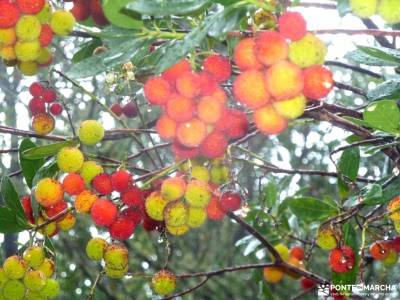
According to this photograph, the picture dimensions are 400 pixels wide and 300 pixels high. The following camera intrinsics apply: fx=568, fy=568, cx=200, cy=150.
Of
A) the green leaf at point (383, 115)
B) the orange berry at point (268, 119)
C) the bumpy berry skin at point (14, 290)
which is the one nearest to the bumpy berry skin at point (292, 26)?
the orange berry at point (268, 119)

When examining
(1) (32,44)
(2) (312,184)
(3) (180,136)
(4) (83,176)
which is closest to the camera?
(3) (180,136)

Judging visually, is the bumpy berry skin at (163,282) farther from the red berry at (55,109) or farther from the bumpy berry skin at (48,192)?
the red berry at (55,109)

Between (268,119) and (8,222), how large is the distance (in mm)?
917

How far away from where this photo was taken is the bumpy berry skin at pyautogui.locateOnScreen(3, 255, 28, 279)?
1356 millimetres

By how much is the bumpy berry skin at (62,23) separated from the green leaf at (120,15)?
20cm

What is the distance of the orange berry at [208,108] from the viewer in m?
0.96

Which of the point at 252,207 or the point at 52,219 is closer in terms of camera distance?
the point at 52,219

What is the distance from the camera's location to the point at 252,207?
2504 mm

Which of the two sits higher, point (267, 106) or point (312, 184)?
point (267, 106)

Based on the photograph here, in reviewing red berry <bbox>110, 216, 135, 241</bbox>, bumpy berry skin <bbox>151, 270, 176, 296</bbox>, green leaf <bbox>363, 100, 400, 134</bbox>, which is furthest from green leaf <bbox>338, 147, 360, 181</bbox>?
red berry <bbox>110, 216, 135, 241</bbox>

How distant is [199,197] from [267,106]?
1.09ft

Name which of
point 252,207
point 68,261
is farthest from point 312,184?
point 68,261

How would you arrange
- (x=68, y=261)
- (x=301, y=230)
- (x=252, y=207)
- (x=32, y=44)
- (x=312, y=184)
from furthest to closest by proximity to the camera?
(x=312, y=184)
(x=68, y=261)
(x=301, y=230)
(x=252, y=207)
(x=32, y=44)

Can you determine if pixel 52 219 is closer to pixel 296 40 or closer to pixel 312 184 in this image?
pixel 296 40
